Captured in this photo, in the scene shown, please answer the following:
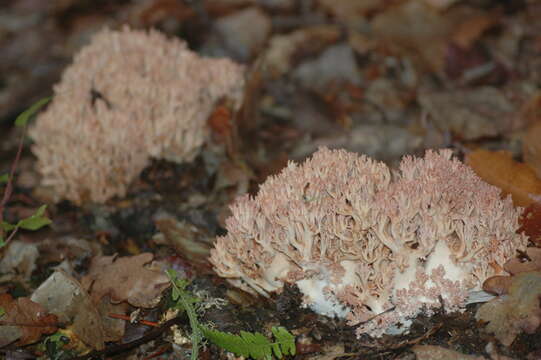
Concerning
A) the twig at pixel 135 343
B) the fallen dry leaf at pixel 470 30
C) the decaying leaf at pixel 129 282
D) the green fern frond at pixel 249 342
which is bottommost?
the twig at pixel 135 343

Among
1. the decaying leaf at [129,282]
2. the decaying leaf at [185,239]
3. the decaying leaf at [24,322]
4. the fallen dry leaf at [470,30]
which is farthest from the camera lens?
the fallen dry leaf at [470,30]

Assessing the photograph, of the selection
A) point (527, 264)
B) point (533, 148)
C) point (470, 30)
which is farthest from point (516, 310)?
point (470, 30)

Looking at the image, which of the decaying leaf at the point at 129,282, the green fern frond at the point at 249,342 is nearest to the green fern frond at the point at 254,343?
the green fern frond at the point at 249,342

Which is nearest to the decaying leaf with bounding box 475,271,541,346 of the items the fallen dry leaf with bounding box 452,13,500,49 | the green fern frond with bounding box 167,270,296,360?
the green fern frond with bounding box 167,270,296,360

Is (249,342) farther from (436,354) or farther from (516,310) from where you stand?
(516,310)

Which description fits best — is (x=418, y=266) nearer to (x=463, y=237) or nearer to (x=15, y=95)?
(x=463, y=237)

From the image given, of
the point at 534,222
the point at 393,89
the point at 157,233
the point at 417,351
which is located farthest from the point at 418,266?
the point at 393,89

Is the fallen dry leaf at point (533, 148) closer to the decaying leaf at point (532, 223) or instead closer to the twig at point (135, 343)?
the decaying leaf at point (532, 223)
